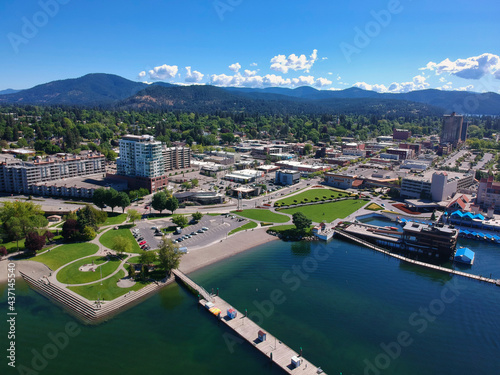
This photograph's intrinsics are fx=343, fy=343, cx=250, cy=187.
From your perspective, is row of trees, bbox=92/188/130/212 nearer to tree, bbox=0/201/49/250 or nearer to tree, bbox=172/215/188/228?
tree, bbox=0/201/49/250

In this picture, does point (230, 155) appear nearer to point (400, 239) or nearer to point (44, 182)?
point (44, 182)

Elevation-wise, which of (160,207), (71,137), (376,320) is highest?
(71,137)

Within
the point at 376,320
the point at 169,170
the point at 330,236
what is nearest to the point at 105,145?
the point at 169,170

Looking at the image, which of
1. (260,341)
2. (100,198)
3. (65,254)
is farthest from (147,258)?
(100,198)

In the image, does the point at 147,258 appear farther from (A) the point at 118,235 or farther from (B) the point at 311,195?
(B) the point at 311,195

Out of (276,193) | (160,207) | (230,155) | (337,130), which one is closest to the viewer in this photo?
(160,207)

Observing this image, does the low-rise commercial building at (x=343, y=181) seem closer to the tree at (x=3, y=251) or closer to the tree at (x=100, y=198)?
the tree at (x=100, y=198)

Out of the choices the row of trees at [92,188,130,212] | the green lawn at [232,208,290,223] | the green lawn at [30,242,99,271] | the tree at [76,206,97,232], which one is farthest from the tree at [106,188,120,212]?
the green lawn at [232,208,290,223]
